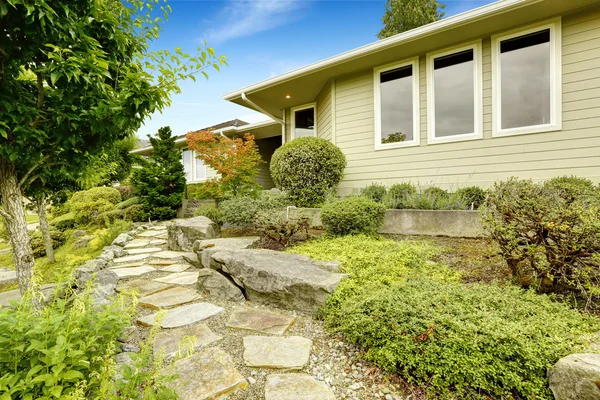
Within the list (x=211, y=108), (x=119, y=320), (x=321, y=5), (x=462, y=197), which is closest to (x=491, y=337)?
(x=119, y=320)

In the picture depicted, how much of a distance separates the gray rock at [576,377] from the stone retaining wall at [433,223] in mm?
2745

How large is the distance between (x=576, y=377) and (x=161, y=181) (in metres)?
8.84

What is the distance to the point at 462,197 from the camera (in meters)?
4.67

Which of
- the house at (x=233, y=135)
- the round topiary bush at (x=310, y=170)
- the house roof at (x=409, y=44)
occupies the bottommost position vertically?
the round topiary bush at (x=310, y=170)

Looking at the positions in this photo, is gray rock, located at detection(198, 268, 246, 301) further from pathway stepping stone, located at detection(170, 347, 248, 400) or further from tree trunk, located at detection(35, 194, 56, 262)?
tree trunk, located at detection(35, 194, 56, 262)

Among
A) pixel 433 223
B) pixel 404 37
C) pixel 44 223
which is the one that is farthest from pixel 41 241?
pixel 404 37

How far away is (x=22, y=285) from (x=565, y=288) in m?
4.04

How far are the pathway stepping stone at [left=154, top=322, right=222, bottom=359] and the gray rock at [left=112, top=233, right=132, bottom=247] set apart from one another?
4.08 m

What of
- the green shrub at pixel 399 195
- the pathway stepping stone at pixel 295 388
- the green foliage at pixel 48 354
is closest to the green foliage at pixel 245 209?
the green shrub at pixel 399 195

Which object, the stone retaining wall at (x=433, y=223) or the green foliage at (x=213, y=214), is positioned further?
the green foliage at (x=213, y=214)

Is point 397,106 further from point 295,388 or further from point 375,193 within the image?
point 295,388

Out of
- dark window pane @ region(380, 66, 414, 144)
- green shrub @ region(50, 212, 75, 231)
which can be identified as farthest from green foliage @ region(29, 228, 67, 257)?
dark window pane @ region(380, 66, 414, 144)

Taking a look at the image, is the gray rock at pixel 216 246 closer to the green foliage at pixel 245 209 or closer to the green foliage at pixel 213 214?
the green foliage at pixel 245 209

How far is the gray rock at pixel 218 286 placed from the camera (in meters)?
2.69
